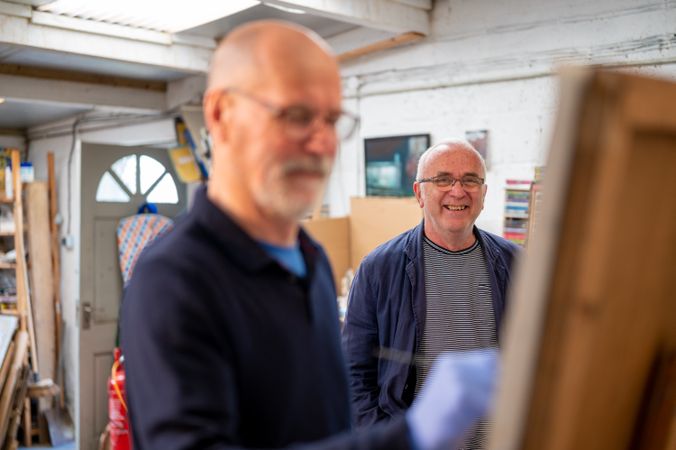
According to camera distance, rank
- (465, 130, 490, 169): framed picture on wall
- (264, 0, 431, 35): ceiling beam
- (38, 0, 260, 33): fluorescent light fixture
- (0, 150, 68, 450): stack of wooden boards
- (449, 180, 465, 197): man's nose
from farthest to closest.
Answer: (0, 150, 68, 450): stack of wooden boards → (465, 130, 490, 169): framed picture on wall → (38, 0, 260, 33): fluorescent light fixture → (264, 0, 431, 35): ceiling beam → (449, 180, 465, 197): man's nose

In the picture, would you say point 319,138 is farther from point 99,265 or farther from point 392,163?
point 99,265

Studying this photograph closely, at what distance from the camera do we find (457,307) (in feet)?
7.09

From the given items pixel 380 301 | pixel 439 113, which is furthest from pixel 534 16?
pixel 380 301

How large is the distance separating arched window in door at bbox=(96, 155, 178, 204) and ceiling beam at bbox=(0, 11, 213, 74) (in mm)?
854

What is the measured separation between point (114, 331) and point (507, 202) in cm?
282

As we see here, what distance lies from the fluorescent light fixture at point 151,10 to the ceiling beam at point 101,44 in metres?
0.09

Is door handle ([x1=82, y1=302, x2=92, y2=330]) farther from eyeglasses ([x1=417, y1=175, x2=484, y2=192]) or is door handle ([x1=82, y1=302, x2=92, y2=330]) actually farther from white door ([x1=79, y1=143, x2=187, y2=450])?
eyeglasses ([x1=417, y1=175, x2=484, y2=192])

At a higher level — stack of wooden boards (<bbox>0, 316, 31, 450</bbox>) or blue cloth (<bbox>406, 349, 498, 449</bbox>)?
blue cloth (<bbox>406, 349, 498, 449</bbox>)

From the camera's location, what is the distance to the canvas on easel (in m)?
0.69

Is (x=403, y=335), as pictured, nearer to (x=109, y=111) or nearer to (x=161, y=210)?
(x=161, y=210)

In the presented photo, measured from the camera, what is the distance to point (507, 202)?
3609 mm

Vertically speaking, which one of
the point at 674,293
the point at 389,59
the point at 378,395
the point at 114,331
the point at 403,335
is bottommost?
Answer: the point at 114,331

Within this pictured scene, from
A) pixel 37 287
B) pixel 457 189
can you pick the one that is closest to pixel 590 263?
pixel 457 189

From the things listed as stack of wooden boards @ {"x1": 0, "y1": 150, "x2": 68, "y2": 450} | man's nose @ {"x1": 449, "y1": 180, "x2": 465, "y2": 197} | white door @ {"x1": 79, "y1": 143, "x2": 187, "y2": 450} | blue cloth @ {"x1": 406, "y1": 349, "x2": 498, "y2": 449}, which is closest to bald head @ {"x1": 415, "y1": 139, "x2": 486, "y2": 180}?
man's nose @ {"x1": 449, "y1": 180, "x2": 465, "y2": 197}
